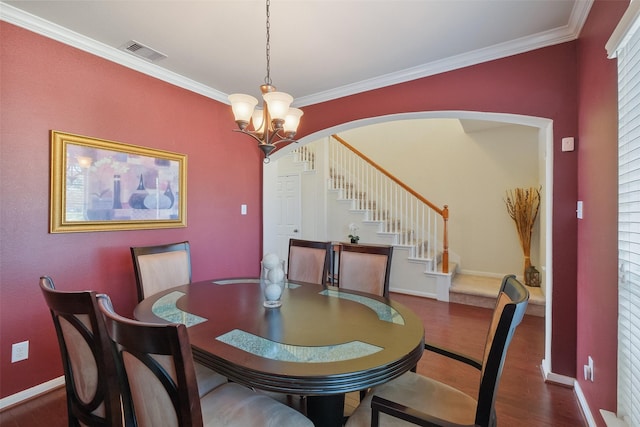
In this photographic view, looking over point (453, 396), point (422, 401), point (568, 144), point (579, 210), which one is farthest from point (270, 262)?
point (568, 144)

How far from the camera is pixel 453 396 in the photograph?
1316mm

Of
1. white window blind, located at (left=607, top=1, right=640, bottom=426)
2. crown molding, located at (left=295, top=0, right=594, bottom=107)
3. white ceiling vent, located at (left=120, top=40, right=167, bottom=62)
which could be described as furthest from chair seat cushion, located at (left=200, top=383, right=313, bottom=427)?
crown molding, located at (left=295, top=0, right=594, bottom=107)

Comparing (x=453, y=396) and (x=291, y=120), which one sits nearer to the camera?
(x=453, y=396)

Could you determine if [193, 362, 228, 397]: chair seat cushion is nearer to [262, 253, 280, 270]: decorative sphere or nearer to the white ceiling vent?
[262, 253, 280, 270]: decorative sphere

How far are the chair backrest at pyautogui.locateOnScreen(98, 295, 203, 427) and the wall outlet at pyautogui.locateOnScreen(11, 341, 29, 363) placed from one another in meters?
1.88

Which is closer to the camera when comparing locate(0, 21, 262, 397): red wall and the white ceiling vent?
locate(0, 21, 262, 397): red wall

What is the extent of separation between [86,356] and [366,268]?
5.72 ft

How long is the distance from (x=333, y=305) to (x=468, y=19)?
87.9 inches

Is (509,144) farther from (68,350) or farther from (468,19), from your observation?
(68,350)

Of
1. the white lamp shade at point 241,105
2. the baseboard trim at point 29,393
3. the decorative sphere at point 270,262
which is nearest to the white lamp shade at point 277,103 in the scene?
the white lamp shade at point 241,105

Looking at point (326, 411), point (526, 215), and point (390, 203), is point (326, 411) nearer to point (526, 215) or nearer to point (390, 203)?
point (390, 203)

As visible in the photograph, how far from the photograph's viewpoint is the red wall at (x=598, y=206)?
152cm

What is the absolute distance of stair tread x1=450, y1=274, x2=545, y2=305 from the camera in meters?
3.88

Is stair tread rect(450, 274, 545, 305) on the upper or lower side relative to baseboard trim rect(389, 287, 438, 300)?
upper
